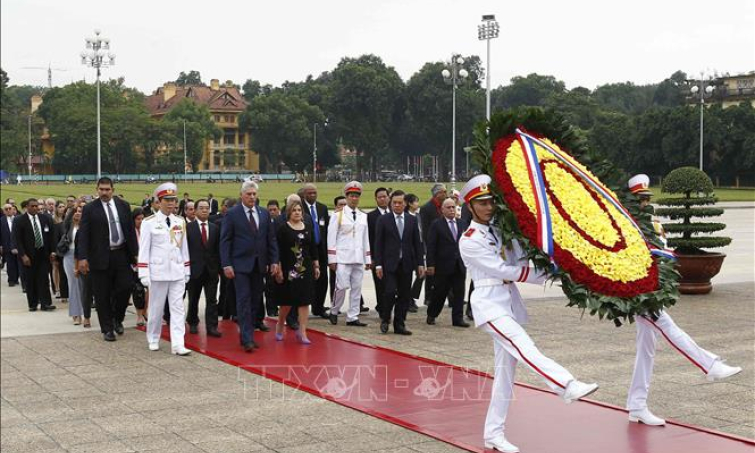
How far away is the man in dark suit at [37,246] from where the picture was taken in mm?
13111

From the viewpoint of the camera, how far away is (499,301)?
228 inches

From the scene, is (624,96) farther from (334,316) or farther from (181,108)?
(334,316)

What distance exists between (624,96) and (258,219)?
414 feet

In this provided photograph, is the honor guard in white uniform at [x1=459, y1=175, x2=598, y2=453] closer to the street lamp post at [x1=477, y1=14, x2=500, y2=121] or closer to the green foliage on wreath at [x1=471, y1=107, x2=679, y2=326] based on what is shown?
the green foliage on wreath at [x1=471, y1=107, x2=679, y2=326]

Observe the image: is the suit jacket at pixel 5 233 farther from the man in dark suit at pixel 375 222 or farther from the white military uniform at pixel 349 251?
the white military uniform at pixel 349 251

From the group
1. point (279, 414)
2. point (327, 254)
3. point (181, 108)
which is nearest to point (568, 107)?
point (181, 108)

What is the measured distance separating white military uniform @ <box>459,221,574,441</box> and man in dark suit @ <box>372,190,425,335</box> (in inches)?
→ 195

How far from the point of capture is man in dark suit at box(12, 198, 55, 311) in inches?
516

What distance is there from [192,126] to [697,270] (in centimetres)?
3499

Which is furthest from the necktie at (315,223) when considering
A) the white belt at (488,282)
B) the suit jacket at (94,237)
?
the white belt at (488,282)

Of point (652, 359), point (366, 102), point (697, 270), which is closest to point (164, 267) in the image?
point (652, 359)

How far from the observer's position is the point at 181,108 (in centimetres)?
4644

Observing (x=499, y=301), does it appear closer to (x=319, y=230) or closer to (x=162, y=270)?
(x=162, y=270)

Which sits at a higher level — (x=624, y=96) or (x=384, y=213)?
(x=624, y=96)
